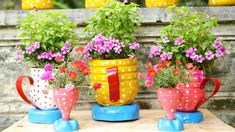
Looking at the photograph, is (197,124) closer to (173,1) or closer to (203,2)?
(173,1)

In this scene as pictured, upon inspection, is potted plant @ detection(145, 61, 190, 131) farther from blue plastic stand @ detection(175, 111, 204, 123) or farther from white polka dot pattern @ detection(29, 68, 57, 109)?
white polka dot pattern @ detection(29, 68, 57, 109)

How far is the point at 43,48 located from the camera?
217 cm

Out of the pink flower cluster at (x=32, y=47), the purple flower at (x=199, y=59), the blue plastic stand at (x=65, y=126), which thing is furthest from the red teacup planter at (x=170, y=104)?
the pink flower cluster at (x=32, y=47)

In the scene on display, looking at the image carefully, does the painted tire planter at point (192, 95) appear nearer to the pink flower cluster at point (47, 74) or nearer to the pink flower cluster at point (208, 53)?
the pink flower cluster at point (208, 53)

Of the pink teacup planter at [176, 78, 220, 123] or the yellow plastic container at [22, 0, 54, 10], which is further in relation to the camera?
the yellow plastic container at [22, 0, 54, 10]

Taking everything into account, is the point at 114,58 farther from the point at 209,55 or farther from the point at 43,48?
the point at 209,55

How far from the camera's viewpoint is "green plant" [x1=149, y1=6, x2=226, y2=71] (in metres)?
2.16

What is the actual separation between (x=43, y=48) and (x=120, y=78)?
40 cm

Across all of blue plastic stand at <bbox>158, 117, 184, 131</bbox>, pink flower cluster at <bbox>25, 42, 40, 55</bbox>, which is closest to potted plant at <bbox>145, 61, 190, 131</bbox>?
blue plastic stand at <bbox>158, 117, 184, 131</bbox>

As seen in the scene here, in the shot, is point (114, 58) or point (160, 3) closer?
point (114, 58)

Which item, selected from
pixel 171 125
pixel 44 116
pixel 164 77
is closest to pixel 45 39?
pixel 44 116

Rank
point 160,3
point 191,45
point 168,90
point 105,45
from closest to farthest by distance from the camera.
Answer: point 168,90, point 105,45, point 191,45, point 160,3

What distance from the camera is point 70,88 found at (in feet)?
6.31

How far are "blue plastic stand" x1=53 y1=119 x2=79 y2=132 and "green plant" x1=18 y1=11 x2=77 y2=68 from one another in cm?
33
